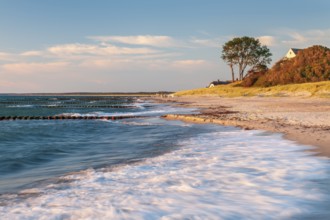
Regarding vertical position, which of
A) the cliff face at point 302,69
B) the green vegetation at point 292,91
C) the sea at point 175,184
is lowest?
the sea at point 175,184

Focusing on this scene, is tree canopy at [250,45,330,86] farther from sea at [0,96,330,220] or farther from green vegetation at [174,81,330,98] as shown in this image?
sea at [0,96,330,220]

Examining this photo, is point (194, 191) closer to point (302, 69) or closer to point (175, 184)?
point (175, 184)

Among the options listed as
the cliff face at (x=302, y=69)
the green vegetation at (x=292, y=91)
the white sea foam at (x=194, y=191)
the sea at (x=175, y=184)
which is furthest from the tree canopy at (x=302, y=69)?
the white sea foam at (x=194, y=191)

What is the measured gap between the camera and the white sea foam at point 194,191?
204 inches

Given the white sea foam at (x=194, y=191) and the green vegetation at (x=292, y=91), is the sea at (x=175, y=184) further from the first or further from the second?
the green vegetation at (x=292, y=91)

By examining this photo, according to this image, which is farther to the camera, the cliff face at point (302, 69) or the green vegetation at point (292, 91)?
the cliff face at point (302, 69)

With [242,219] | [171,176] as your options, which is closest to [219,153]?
[171,176]

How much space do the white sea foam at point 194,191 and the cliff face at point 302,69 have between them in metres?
44.0

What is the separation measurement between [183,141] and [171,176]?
6445mm

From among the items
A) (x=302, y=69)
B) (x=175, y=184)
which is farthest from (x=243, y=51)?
(x=175, y=184)

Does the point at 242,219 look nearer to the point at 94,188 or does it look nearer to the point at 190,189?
the point at 190,189

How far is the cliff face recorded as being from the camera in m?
49.5

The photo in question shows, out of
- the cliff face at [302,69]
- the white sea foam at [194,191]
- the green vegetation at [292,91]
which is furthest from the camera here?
the cliff face at [302,69]

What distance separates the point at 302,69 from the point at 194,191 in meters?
50.4
